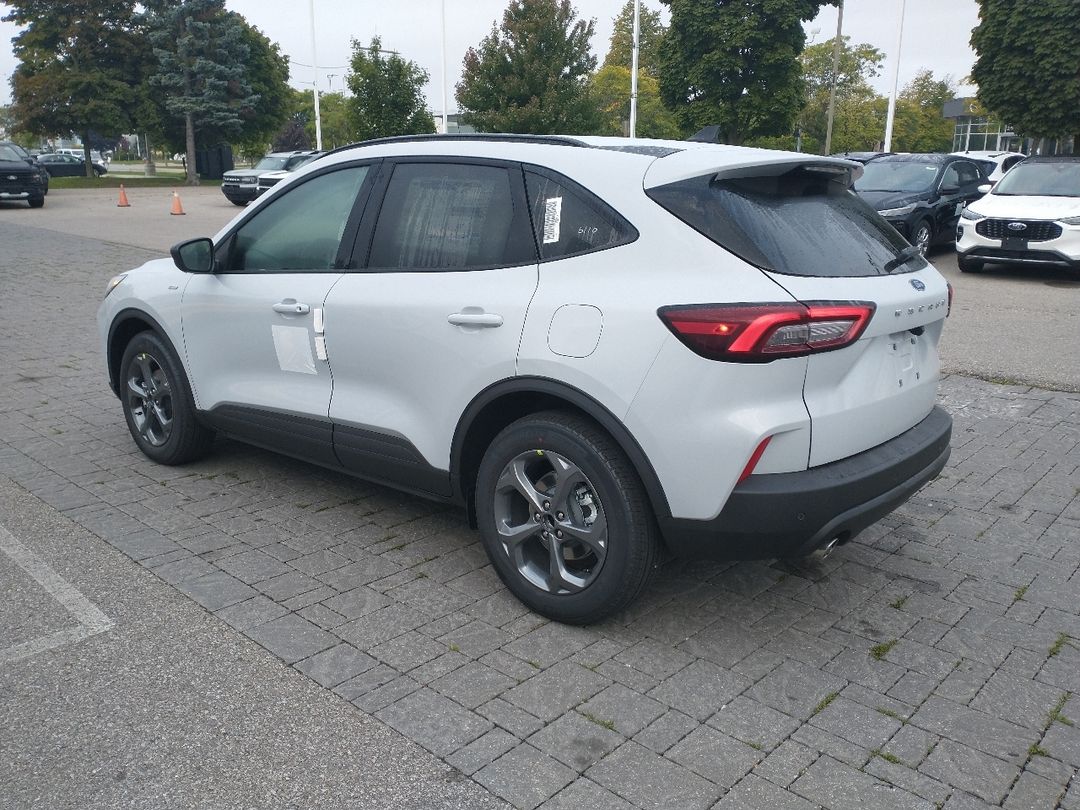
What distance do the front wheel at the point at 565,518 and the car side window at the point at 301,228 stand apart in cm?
138

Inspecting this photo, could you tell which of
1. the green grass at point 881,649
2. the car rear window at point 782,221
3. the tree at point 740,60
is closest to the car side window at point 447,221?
the car rear window at point 782,221

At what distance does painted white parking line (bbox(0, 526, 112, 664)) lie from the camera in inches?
134

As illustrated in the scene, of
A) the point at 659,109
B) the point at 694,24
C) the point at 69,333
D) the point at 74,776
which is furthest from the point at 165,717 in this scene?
the point at 659,109

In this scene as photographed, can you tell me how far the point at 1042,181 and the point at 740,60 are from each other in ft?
94.0

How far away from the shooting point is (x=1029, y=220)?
1305 cm

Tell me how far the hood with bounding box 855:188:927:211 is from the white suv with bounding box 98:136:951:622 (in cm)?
1174

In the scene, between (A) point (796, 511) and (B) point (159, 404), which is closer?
(A) point (796, 511)

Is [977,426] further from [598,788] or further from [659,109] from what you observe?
[659,109]

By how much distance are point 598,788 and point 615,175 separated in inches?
79.6

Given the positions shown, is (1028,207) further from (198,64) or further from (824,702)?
(198,64)

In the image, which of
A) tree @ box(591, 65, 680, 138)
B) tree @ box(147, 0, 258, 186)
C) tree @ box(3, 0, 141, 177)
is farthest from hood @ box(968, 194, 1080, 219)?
tree @ box(591, 65, 680, 138)

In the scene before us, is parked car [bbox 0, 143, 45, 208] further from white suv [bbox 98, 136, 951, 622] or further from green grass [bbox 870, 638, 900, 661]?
green grass [bbox 870, 638, 900, 661]

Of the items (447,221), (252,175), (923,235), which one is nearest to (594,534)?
(447,221)

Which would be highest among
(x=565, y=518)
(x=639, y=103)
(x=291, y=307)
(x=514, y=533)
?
(x=639, y=103)
